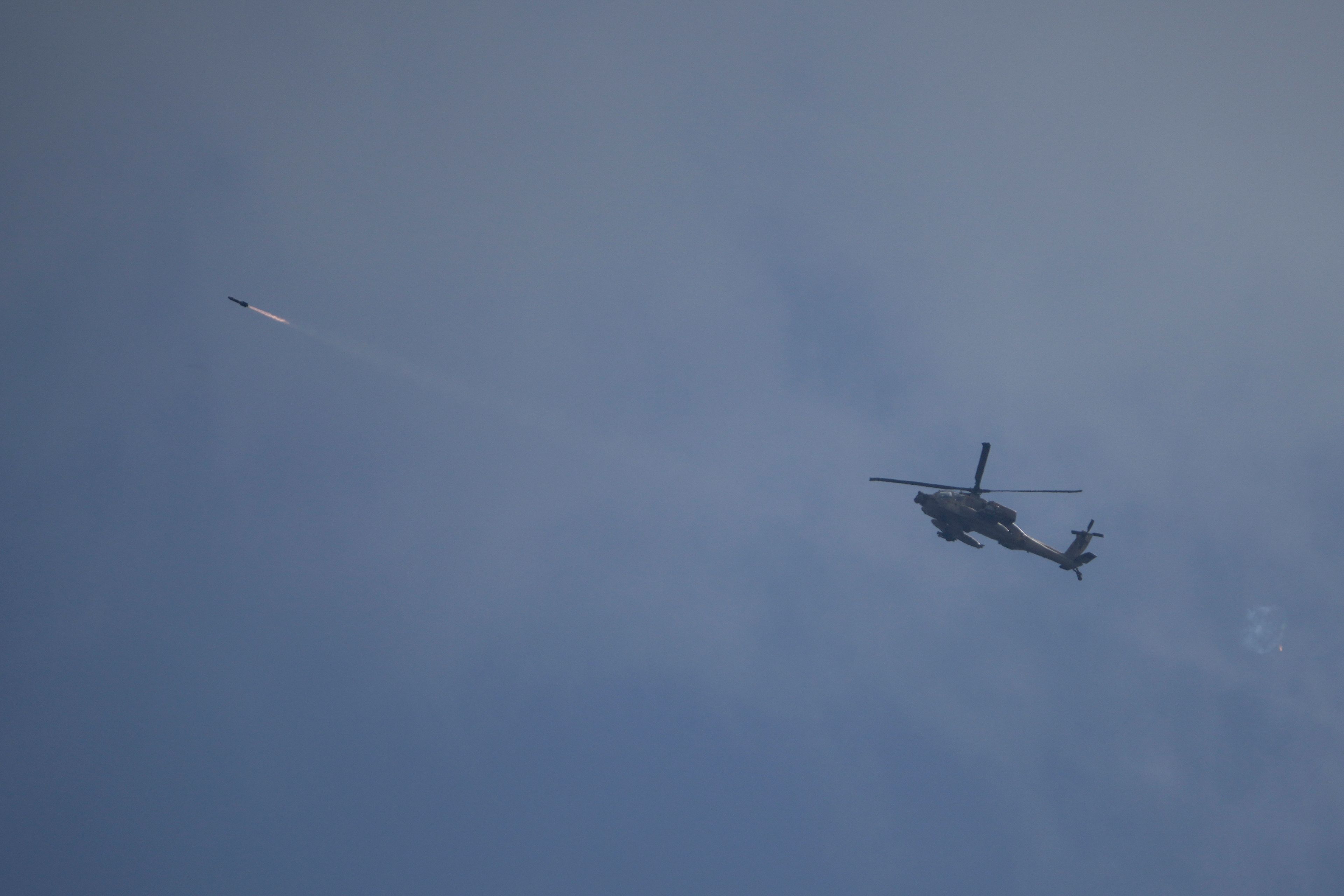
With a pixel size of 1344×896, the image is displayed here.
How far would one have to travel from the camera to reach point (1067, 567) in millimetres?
86938

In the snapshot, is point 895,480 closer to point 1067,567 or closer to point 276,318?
point 1067,567

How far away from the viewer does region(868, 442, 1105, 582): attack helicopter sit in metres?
83.2

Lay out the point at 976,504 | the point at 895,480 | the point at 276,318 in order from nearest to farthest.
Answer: the point at 895,480 < the point at 976,504 < the point at 276,318

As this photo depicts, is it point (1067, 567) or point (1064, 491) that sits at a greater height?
point (1064, 491)

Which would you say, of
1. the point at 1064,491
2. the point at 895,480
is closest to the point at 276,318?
the point at 895,480

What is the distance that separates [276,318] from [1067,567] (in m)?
92.0

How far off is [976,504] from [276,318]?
3290 inches

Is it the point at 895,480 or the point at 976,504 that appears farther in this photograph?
the point at 976,504

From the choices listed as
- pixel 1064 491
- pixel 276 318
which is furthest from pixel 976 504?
pixel 276 318

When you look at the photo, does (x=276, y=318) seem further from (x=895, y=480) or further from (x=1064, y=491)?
(x=1064, y=491)

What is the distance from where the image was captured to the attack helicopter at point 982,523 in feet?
273

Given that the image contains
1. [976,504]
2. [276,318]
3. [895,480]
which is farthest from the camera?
[276,318]

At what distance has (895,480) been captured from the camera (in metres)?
76.6

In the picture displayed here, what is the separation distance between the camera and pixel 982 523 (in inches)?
3285
